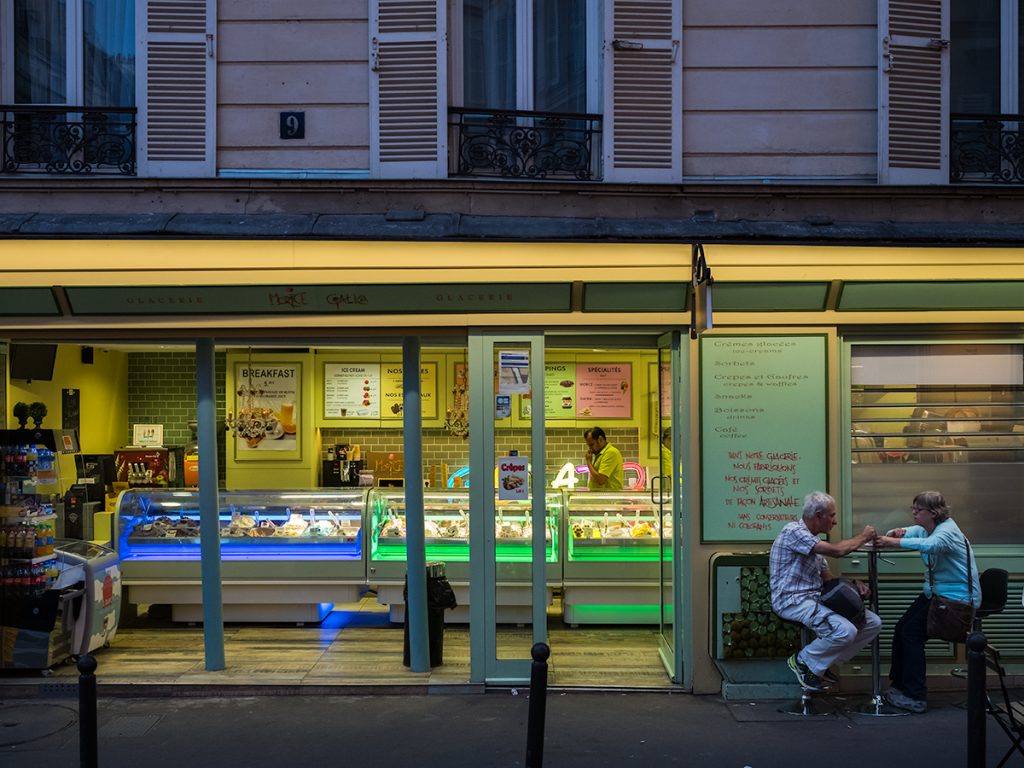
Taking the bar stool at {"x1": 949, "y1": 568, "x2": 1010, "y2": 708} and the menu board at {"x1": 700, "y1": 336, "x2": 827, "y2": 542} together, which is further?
the menu board at {"x1": 700, "y1": 336, "x2": 827, "y2": 542}

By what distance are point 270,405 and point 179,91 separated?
18.1ft

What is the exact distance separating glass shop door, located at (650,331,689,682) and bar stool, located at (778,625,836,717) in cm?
94

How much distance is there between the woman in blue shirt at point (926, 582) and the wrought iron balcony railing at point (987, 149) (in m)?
2.86

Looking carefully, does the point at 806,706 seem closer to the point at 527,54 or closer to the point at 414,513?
the point at 414,513

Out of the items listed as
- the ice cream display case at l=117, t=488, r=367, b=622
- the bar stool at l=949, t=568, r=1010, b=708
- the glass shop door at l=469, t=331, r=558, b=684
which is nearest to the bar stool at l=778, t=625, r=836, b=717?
the bar stool at l=949, t=568, r=1010, b=708

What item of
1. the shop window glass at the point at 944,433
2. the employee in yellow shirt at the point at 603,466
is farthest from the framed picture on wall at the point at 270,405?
the shop window glass at the point at 944,433

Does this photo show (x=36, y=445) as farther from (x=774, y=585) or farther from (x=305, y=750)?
(x=774, y=585)

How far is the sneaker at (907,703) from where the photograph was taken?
7883 mm

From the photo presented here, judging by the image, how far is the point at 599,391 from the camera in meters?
13.5

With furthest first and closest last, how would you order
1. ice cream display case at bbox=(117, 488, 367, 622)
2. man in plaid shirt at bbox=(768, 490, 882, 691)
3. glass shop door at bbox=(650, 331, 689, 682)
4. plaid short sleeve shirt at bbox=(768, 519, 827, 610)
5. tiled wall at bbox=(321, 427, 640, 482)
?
tiled wall at bbox=(321, 427, 640, 482) < ice cream display case at bbox=(117, 488, 367, 622) < glass shop door at bbox=(650, 331, 689, 682) < plaid short sleeve shirt at bbox=(768, 519, 827, 610) < man in plaid shirt at bbox=(768, 490, 882, 691)

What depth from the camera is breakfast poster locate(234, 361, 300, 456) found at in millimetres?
13500

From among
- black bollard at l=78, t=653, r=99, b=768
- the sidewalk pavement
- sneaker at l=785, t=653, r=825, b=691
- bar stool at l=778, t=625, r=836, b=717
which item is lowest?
the sidewalk pavement

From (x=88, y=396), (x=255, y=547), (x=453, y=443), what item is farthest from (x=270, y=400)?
(x=255, y=547)

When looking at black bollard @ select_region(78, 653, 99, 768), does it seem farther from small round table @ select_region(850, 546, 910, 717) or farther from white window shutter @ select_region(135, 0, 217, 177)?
small round table @ select_region(850, 546, 910, 717)
